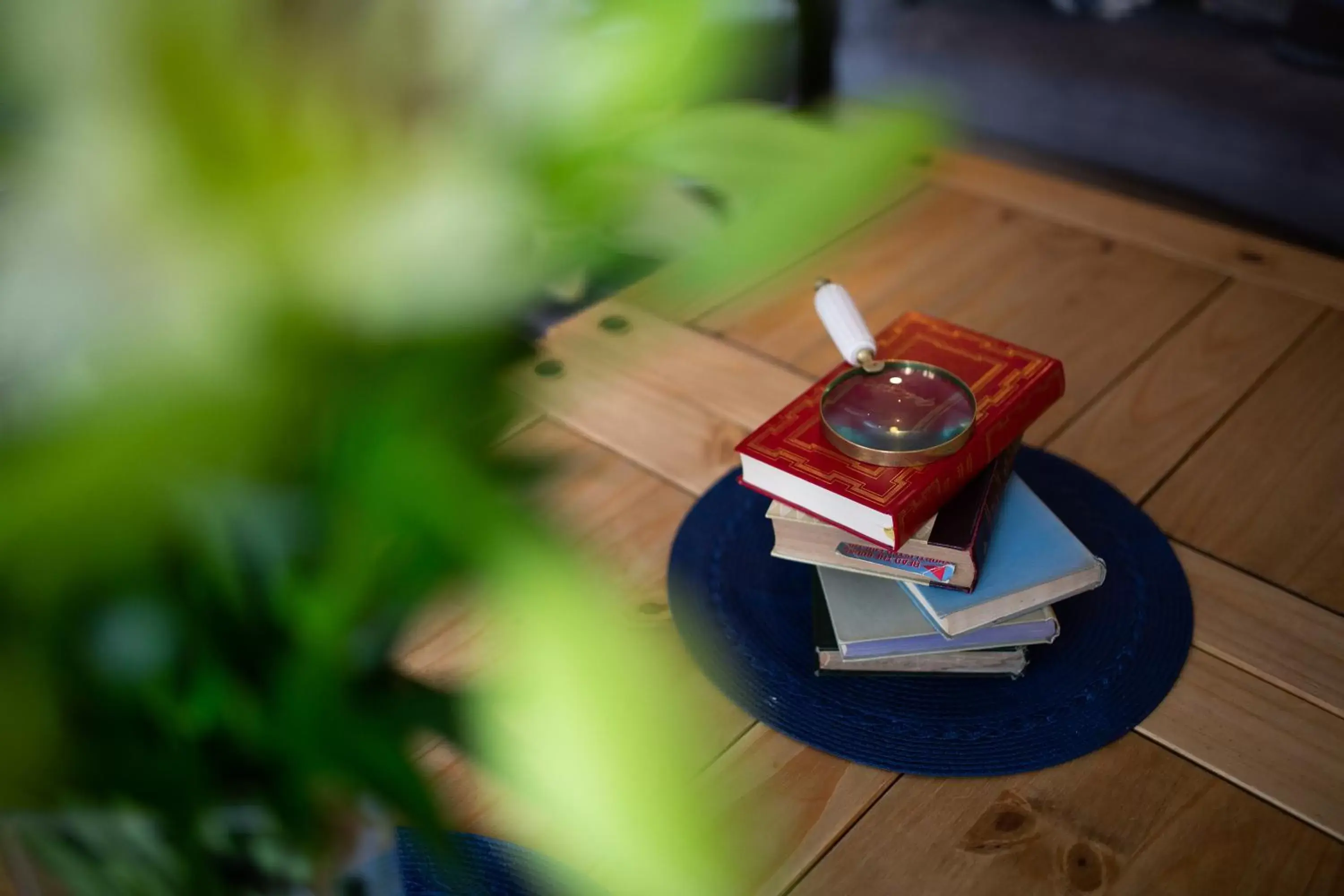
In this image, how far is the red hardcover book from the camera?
0.73m

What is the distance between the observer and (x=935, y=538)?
0.75 m

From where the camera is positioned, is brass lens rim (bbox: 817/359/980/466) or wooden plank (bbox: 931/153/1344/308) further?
wooden plank (bbox: 931/153/1344/308)

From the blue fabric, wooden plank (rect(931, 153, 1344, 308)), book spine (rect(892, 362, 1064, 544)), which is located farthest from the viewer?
wooden plank (rect(931, 153, 1344, 308))

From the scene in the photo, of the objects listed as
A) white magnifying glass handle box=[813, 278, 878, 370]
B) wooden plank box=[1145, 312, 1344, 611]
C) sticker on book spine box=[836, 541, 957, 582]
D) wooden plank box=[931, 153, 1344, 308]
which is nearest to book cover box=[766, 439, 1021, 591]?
sticker on book spine box=[836, 541, 957, 582]

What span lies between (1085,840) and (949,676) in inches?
5.4

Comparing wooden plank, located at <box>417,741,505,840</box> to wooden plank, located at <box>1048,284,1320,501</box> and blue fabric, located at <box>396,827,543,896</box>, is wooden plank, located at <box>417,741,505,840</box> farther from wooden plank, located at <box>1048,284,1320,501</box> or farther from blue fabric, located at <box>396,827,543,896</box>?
wooden plank, located at <box>1048,284,1320,501</box>

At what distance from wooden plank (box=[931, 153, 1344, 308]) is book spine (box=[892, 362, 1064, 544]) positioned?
0.47 meters

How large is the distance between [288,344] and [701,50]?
0.07 meters

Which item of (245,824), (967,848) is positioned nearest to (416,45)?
(245,824)

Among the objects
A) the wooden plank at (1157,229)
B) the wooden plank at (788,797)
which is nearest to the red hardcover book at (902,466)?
the wooden plank at (788,797)

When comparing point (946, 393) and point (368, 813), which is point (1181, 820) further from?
point (368, 813)

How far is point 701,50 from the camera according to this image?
0.17 m

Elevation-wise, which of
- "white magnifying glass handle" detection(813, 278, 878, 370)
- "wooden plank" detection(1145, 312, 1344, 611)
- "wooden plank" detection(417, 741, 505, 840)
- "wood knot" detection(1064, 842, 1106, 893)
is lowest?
"wooden plank" detection(1145, 312, 1344, 611)

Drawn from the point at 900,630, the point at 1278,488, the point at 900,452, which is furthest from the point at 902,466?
the point at 1278,488
